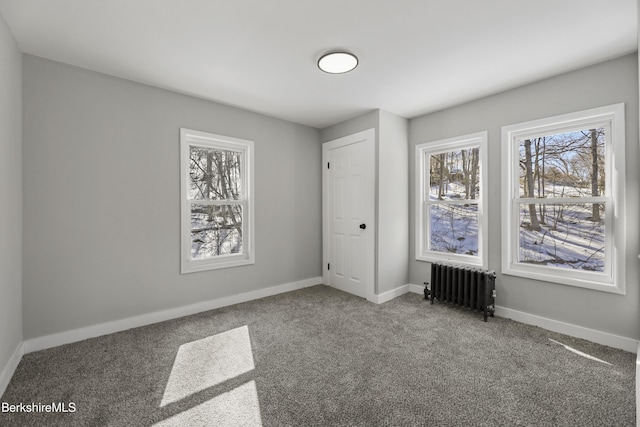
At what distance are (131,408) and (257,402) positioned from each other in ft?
2.46

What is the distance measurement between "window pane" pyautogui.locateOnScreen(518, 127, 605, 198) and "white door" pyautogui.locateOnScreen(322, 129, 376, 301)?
5.51 ft

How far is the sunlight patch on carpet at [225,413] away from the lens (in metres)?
1.59

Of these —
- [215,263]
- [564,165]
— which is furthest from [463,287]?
[215,263]

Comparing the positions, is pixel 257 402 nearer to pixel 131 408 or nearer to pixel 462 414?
pixel 131 408

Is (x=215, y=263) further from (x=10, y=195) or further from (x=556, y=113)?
(x=556, y=113)

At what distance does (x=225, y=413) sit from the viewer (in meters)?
1.67

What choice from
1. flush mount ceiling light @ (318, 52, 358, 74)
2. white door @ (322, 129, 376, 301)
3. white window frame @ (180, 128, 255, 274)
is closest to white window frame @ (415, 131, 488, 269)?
white door @ (322, 129, 376, 301)

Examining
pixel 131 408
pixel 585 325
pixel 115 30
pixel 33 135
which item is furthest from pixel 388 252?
pixel 33 135

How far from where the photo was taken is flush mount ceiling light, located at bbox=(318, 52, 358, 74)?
2376 millimetres

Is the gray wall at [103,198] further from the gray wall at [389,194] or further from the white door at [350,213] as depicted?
the gray wall at [389,194]

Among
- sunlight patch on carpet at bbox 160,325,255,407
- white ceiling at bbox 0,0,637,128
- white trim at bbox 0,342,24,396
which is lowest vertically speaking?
sunlight patch on carpet at bbox 160,325,255,407

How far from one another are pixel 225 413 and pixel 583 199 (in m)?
3.47

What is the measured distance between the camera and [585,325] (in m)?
2.60

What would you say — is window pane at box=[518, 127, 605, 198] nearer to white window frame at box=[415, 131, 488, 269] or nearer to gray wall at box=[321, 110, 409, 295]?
white window frame at box=[415, 131, 488, 269]
